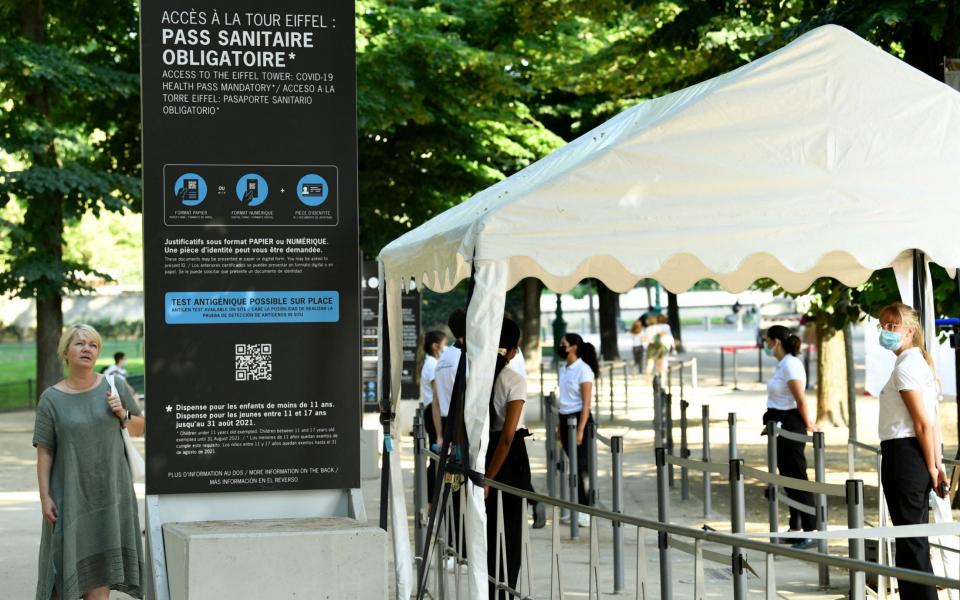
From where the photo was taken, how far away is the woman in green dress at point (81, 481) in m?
7.74

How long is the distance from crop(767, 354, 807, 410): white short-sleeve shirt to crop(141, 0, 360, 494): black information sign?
18.6ft

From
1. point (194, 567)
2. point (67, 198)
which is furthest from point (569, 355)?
point (67, 198)

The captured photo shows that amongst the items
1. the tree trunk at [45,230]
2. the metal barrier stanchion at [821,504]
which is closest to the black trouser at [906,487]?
the metal barrier stanchion at [821,504]

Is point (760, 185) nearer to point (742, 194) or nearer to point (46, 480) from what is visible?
point (742, 194)

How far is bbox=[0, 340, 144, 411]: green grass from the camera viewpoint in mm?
34772

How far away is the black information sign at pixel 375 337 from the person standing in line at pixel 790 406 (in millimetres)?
7859

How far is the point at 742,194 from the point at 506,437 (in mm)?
2279

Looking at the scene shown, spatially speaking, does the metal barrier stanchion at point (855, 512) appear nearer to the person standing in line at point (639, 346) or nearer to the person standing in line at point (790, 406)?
the person standing in line at point (790, 406)

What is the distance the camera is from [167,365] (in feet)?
25.6

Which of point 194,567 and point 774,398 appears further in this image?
point 774,398

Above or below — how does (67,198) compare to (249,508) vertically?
above

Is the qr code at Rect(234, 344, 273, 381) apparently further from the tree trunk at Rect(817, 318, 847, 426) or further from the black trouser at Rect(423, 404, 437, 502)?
the tree trunk at Rect(817, 318, 847, 426)

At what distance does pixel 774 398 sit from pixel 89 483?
6.92m

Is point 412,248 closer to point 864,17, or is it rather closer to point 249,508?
point 249,508
